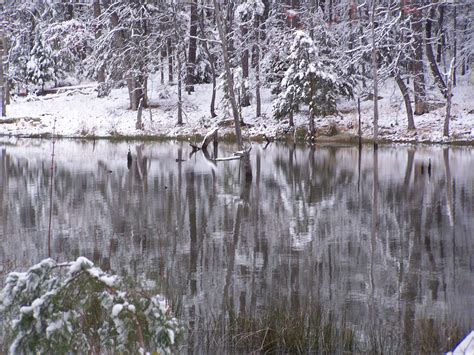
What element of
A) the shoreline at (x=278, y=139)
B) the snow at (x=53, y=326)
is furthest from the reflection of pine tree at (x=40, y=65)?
the snow at (x=53, y=326)

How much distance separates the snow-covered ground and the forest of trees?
0.86 meters

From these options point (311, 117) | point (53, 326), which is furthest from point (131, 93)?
point (53, 326)

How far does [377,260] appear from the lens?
11258 mm

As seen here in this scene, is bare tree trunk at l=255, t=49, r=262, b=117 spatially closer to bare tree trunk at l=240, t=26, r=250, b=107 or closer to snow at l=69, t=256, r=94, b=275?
bare tree trunk at l=240, t=26, r=250, b=107

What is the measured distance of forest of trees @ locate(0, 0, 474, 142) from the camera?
3894cm

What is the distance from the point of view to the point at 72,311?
168 inches

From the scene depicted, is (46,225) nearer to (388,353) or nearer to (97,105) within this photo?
(388,353)

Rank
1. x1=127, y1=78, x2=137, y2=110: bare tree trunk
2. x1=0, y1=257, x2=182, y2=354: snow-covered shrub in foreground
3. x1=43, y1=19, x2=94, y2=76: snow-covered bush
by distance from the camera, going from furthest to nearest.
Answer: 1. x1=43, y1=19, x2=94, y2=76: snow-covered bush
2. x1=127, y1=78, x2=137, y2=110: bare tree trunk
3. x1=0, y1=257, x2=182, y2=354: snow-covered shrub in foreground

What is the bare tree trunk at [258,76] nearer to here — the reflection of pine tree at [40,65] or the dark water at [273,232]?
the reflection of pine tree at [40,65]

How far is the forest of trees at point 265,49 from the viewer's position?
3894cm

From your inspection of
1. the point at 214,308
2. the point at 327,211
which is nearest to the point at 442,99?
the point at 327,211

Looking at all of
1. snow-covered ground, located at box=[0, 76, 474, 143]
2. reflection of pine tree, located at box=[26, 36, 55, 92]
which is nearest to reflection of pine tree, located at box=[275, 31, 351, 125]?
snow-covered ground, located at box=[0, 76, 474, 143]

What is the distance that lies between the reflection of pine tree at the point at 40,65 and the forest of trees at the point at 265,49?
8cm

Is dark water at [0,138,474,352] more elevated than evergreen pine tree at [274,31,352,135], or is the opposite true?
evergreen pine tree at [274,31,352,135]
